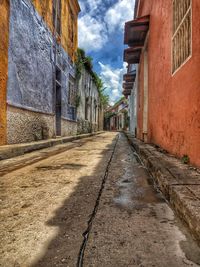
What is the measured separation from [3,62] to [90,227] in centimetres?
485

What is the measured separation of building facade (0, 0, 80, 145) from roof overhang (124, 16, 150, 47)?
2.92 meters

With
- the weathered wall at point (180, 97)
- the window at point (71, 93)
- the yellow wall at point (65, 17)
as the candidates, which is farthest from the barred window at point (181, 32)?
the window at point (71, 93)

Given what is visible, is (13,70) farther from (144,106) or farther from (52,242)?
(52,242)

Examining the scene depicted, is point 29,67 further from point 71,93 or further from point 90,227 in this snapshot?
point 90,227

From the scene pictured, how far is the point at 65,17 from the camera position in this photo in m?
11.2

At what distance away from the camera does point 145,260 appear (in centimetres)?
103

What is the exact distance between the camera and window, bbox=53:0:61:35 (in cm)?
942

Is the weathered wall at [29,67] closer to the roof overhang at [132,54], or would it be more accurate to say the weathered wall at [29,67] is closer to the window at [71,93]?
the window at [71,93]

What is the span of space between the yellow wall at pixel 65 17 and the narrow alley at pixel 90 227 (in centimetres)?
701

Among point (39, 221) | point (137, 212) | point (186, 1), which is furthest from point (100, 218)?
point (186, 1)

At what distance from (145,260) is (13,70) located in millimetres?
5661

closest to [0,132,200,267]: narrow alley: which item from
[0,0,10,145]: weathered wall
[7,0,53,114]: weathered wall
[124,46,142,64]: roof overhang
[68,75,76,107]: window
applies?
[0,0,10,145]: weathered wall

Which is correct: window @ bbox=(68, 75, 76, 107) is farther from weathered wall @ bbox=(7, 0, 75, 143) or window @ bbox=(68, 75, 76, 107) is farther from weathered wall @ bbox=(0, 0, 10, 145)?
weathered wall @ bbox=(0, 0, 10, 145)

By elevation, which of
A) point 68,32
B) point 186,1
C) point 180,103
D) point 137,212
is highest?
point 68,32
